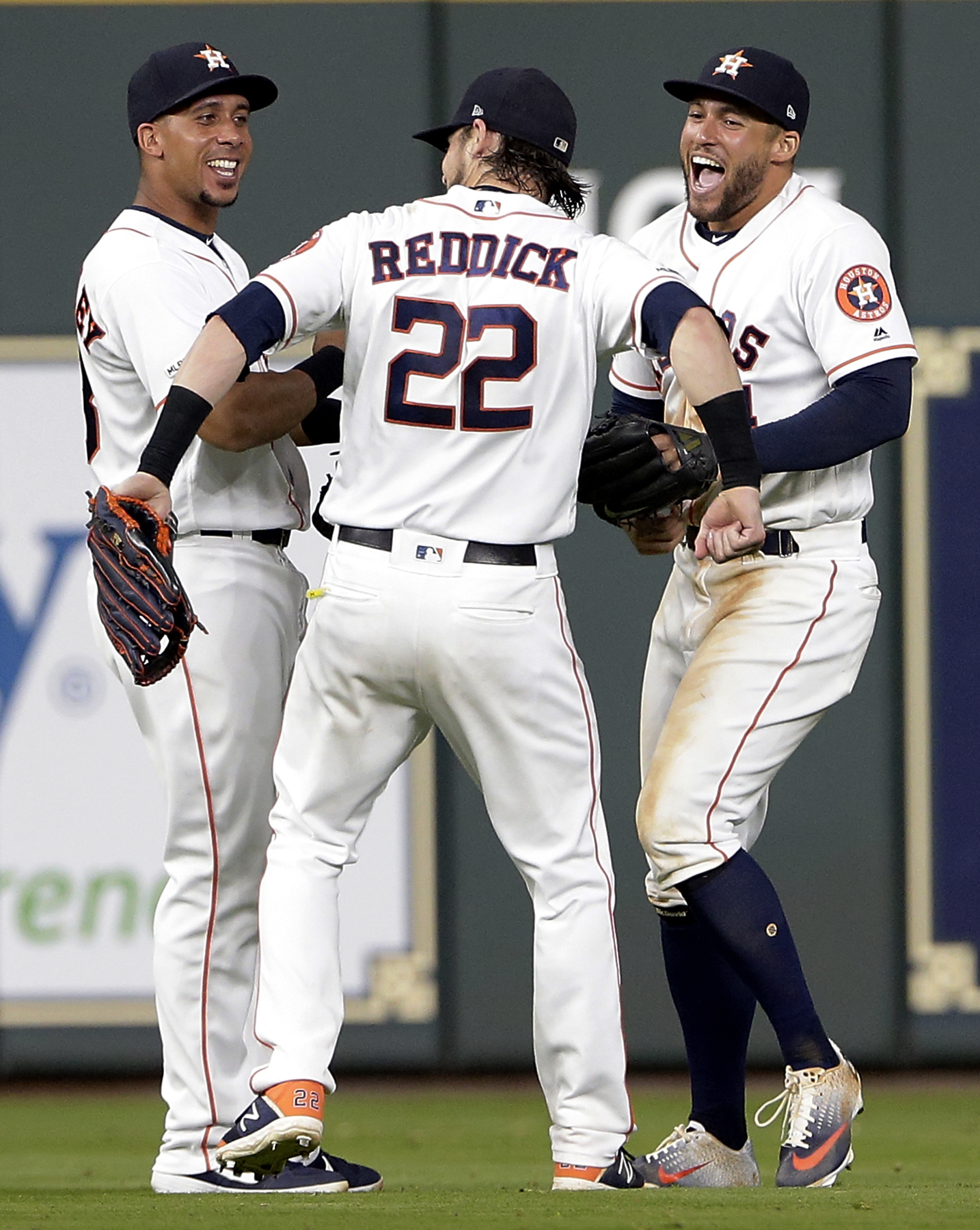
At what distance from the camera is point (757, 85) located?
327 cm

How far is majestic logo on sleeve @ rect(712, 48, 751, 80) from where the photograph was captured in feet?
10.7

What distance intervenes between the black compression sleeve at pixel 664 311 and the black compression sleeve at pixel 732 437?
11cm

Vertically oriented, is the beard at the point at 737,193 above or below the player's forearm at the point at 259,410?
above

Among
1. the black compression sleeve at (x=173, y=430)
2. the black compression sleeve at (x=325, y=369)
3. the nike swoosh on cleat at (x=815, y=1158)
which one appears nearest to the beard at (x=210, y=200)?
the black compression sleeve at (x=325, y=369)

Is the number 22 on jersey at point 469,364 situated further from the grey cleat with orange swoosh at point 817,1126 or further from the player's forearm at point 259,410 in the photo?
the grey cleat with orange swoosh at point 817,1126

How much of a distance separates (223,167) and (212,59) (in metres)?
0.19

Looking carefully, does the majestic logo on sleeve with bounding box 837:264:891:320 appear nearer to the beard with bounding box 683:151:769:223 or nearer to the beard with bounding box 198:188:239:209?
the beard with bounding box 683:151:769:223

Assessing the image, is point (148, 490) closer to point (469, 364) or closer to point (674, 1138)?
point (469, 364)


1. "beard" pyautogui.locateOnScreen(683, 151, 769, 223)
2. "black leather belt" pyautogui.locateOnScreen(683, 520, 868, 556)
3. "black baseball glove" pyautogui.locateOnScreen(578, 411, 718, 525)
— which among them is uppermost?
"beard" pyautogui.locateOnScreen(683, 151, 769, 223)

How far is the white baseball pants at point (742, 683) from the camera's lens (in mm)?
3094

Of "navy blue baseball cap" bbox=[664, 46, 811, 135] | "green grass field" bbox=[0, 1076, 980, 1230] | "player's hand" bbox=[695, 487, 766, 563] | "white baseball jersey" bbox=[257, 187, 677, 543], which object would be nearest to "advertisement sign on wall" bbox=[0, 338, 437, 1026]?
"green grass field" bbox=[0, 1076, 980, 1230]

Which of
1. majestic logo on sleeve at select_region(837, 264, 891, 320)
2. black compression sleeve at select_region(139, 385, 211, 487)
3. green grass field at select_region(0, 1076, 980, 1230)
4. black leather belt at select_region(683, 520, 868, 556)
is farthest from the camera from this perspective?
black leather belt at select_region(683, 520, 868, 556)

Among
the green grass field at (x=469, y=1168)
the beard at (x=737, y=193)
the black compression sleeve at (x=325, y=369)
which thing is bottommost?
the green grass field at (x=469, y=1168)

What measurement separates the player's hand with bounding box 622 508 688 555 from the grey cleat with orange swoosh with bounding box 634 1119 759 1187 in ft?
3.21
